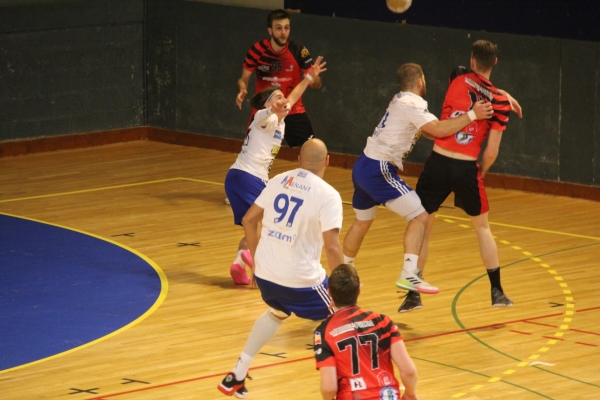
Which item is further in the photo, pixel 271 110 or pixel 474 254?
pixel 474 254

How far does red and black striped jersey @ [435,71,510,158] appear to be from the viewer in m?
9.38

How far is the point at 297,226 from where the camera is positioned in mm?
7305

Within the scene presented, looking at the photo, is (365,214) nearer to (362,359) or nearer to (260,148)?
(260,148)

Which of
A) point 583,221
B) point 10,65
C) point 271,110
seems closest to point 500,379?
point 271,110

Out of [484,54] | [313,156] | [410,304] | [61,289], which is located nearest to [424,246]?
[410,304]

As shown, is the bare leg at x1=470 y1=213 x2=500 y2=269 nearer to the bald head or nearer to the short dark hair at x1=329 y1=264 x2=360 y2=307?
the bald head

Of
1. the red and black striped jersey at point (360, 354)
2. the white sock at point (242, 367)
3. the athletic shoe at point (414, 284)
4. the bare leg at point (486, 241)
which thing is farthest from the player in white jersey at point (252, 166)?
the red and black striped jersey at point (360, 354)

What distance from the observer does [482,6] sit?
15.0 m

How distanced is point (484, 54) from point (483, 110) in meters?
0.46

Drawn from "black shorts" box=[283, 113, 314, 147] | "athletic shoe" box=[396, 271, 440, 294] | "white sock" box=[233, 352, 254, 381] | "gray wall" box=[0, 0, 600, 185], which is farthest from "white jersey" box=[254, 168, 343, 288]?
"gray wall" box=[0, 0, 600, 185]

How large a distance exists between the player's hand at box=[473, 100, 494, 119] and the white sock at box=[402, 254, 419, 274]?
47.4 inches

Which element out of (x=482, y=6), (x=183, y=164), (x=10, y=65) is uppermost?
(x=482, y=6)

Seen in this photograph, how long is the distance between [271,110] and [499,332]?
2.65 meters

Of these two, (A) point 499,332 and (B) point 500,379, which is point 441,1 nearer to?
(A) point 499,332
